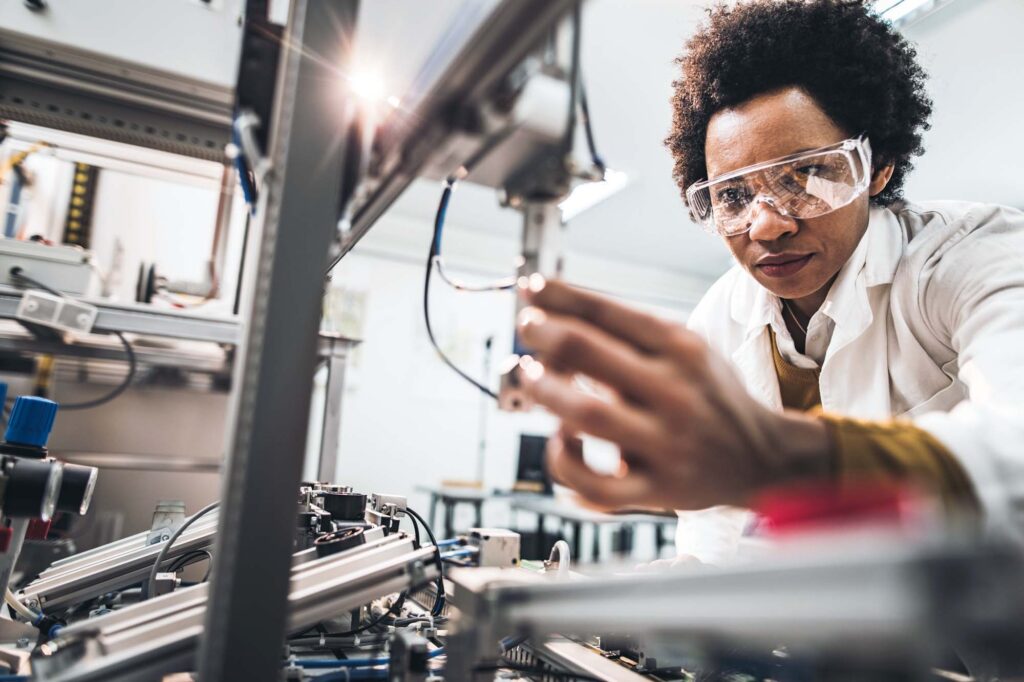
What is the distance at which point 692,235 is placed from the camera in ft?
19.2

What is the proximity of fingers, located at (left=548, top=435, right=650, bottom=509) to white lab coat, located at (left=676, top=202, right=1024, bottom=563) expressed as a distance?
24cm

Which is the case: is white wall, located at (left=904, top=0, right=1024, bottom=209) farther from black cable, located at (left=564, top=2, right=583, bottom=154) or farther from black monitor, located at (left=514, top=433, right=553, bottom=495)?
black monitor, located at (left=514, top=433, right=553, bottom=495)

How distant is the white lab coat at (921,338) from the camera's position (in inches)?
18.5

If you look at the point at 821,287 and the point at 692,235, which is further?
the point at 692,235

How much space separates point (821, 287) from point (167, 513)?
4.91 ft

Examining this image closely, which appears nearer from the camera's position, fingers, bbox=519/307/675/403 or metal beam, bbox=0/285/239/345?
fingers, bbox=519/307/675/403

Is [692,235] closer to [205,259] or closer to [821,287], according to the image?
[205,259]

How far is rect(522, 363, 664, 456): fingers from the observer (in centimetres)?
41

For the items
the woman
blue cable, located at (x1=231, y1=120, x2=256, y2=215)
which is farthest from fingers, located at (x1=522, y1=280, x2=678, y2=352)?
blue cable, located at (x1=231, y1=120, x2=256, y2=215)

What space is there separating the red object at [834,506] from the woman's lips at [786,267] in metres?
0.73

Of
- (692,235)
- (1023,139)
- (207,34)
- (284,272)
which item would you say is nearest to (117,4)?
(207,34)

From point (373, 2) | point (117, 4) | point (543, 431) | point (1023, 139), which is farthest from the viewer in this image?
point (543, 431)

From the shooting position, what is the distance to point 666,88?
11.5 ft

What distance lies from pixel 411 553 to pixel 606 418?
42 centimetres
